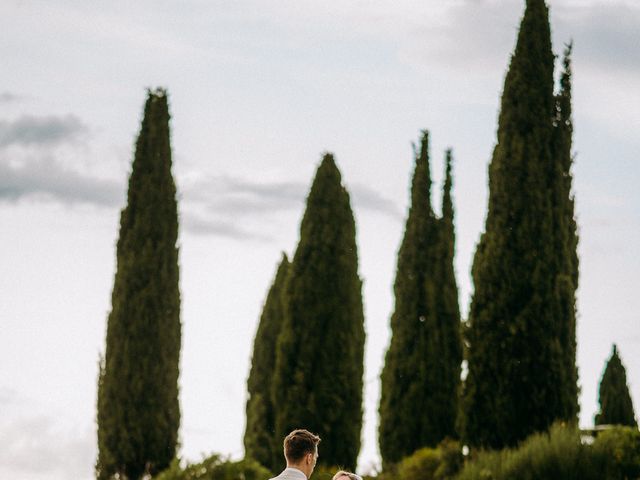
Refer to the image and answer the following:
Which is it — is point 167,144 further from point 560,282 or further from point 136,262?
point 560,282

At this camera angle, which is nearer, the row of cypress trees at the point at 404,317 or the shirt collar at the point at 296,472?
the shirt collar at the point at 296,472

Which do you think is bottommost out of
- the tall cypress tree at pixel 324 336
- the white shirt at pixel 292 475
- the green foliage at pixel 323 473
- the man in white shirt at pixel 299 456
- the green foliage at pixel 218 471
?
the green foliage at pixel 323 473

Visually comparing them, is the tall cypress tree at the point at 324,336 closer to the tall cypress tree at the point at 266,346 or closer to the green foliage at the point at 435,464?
the green foliage at the point at 435,464

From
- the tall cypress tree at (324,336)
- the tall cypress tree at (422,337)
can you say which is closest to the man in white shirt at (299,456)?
the tall cypress tree at (324,336)

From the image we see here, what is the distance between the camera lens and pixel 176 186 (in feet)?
85.0

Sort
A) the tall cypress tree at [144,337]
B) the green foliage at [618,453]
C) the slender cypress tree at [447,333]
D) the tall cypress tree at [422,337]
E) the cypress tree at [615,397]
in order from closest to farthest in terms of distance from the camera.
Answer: the green foliage at [618,453] → the tall cypress tree at [144,337] → the tall cypress tree at [422,337] → the slender cypress tree at [447,333] → the cypress tree at [615,397]

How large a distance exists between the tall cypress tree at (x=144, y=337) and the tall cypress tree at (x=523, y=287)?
7971 mm

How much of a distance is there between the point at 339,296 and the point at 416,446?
512cm

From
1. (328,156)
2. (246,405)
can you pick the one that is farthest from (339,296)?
(246,405)

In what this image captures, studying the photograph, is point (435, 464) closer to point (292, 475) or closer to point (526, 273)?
point (526, 273)

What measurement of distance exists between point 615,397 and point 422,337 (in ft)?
35.8

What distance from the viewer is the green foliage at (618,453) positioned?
1595 cm

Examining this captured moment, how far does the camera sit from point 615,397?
34812mm

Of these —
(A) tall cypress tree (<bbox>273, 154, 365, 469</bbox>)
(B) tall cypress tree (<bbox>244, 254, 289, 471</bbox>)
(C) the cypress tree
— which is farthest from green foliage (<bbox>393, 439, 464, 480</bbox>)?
(C) the cypress tree
